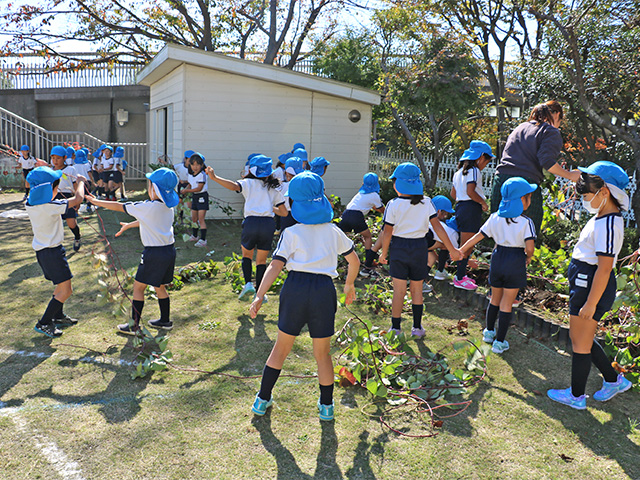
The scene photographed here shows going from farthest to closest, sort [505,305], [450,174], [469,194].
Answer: [450,174], [469,194], [505,305]

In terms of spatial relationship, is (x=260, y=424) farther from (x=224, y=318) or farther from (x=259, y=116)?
(x=259, y=116)

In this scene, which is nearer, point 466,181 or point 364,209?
point 466,181

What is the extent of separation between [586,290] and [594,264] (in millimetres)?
197

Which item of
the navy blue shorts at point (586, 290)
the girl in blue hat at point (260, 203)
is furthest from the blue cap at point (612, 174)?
the girl in blue hat at point (260, 203)

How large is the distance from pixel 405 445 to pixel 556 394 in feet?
4.78

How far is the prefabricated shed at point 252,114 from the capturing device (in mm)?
11195

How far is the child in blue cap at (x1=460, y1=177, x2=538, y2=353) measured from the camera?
14.9 ft

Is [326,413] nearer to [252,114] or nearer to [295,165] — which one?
[295,165]

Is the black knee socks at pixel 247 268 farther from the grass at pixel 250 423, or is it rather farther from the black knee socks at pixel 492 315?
the black knee socks at pixel 492 315

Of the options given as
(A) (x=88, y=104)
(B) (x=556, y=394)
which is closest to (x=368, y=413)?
(B) (x=556, y=394)

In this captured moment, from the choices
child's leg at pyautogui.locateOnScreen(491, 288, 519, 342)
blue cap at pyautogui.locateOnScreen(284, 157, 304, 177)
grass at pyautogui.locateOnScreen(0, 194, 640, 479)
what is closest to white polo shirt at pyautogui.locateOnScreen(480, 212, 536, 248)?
child's leg at pyautogui.locateOnScreen(491, 288, 519, 342)

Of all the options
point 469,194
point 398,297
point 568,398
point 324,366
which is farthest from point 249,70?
point 568,398

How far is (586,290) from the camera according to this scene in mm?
3672

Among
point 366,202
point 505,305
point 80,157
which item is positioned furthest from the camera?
point 80,157
